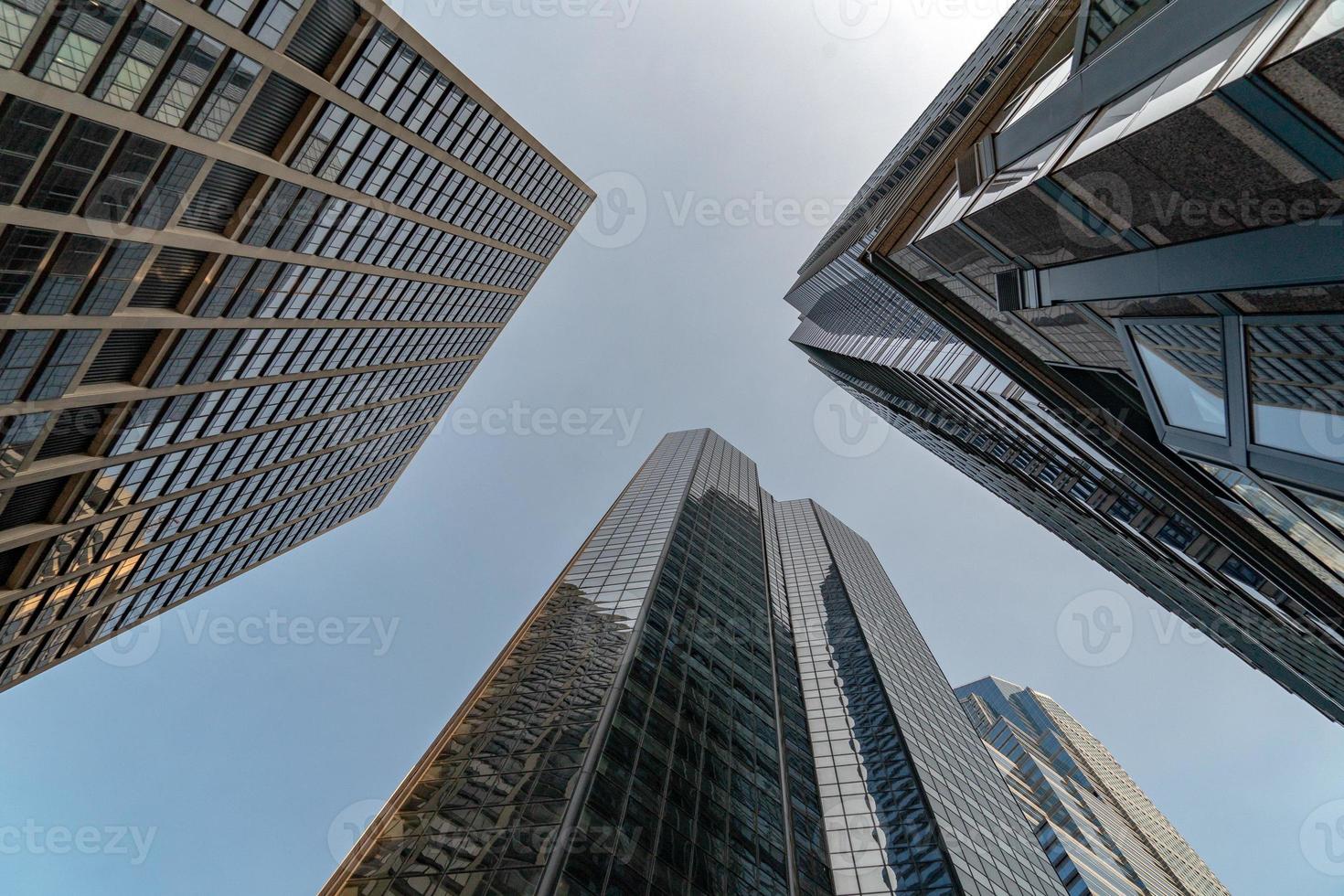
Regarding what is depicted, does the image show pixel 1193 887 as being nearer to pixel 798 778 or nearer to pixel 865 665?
pixel 865 665

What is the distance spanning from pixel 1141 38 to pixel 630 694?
28868 mm

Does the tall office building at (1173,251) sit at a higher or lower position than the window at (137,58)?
higher

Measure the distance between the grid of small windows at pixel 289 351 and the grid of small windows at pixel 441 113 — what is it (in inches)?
598

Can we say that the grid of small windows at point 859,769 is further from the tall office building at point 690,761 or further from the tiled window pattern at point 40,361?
the tiled window pattern at point 40,361

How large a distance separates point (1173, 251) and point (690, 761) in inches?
1054

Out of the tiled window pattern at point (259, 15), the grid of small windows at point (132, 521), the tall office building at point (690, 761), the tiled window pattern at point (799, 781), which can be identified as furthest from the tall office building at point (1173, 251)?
the grid of small windows at point (132, 521)

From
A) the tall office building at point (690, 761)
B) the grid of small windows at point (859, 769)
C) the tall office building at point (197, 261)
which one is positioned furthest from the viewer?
the grid of small windows at point (859, 769)

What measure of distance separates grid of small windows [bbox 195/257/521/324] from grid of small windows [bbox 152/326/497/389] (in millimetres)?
1466

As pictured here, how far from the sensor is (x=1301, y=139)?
23.7ft

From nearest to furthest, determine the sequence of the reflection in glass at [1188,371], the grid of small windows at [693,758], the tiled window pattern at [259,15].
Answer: the reflection in glass at [1188,371] < the grid of small windows at [693,758] < the tiled window pattern at [259,15]

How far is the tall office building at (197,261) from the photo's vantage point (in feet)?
73.3

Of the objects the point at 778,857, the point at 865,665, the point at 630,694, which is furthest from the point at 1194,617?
the point at 630,694

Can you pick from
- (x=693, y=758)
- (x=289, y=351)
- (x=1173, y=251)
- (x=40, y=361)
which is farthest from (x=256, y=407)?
(x=1173, y=251)

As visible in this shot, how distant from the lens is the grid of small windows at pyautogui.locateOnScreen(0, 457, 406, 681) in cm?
3647
